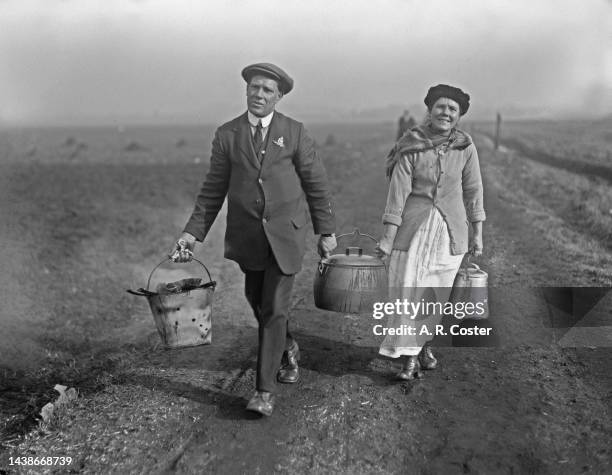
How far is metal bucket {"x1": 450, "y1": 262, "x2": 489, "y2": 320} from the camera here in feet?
16.2

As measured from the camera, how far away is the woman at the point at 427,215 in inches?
180

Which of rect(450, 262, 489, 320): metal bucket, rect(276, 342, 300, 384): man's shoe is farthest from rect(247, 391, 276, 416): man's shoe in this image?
rect(450, 262, 489, 320): metal bucket

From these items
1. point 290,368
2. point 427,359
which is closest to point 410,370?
point 427,359

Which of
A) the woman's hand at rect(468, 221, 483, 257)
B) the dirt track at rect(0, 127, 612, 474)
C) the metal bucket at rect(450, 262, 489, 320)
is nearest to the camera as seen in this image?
the dirt track at rect(0, 127, 612, 474)

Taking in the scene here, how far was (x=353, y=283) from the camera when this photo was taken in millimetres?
4738

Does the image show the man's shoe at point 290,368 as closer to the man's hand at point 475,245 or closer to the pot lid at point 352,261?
the pot lid at point 352,261

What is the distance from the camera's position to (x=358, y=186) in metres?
18.9

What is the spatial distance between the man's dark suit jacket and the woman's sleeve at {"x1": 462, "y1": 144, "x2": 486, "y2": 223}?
40.5 inches

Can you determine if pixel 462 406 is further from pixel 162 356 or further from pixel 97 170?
pixel 97 170

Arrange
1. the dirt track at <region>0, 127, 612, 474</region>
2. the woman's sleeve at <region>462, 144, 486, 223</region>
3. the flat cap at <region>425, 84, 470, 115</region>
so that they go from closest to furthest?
the dirt track at <region>0, 127, 612, 474</region> < the flat cap at <region>425, 84, 470, 115</region> < the woman's sleeve at <region>462, 144, 486, 223</region>

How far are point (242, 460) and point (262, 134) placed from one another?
6.72 ft

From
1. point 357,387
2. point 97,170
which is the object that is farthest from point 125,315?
point 97,170

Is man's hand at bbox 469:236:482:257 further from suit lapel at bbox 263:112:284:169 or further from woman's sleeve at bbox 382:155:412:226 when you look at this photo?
suit lapel at bbox 263:112:284:169

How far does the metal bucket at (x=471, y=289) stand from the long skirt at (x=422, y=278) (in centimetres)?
18
